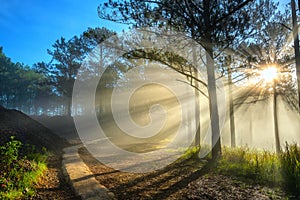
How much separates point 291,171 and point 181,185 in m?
1.85

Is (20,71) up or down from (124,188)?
up

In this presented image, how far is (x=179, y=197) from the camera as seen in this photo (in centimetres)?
298

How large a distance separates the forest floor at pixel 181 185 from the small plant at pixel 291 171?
0.22 meters

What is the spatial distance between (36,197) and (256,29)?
283 inches

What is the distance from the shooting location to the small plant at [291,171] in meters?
3.00

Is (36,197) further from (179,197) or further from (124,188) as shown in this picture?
(179,197)

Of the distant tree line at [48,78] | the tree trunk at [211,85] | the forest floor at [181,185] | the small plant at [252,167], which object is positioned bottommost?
the forest floor at [181,185]

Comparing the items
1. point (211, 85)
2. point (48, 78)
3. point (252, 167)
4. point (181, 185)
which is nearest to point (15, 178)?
point (181, 185)

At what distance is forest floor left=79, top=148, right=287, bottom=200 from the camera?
300cm

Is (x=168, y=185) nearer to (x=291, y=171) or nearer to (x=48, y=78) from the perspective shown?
(x=291, y=171)

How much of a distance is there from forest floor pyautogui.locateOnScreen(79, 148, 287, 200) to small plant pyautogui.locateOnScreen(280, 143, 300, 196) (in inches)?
8.8

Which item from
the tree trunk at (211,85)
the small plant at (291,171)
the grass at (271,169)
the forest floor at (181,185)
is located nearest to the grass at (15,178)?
the forest floor at (181,185)

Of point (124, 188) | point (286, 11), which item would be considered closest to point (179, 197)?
point (124, 188)

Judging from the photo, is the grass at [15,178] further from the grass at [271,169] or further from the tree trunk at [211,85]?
the tree trunk at [211,85]
